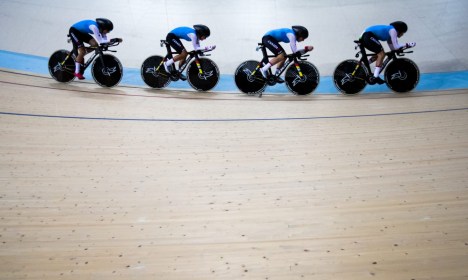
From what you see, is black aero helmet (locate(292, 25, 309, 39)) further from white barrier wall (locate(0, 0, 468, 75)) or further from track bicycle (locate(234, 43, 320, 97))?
white barrier wall (locate(0, 0, 468, 75))

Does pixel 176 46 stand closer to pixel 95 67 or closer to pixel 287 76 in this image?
pixel 95 67

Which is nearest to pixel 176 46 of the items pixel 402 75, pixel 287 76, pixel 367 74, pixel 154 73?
pixel 154 73

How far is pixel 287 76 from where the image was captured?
16.1 ft

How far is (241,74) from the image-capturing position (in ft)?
16.4

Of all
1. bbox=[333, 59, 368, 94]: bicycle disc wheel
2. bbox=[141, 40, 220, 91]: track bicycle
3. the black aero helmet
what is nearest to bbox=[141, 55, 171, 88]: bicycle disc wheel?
bbox=[141, 40, 220, 91]: track bicycle

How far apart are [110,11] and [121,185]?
6.18 metres

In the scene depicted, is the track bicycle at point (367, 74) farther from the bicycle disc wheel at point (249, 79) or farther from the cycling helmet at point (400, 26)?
the bicycle disc wheel at point (249, 79)

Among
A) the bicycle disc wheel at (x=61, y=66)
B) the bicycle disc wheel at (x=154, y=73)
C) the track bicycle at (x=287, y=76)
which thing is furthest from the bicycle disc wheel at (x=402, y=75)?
the bicycle disc wheel at (x=61, y=66)

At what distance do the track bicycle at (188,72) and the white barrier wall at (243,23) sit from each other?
1390 millimetres

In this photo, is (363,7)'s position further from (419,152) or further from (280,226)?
(280,226)

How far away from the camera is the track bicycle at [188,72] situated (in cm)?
506

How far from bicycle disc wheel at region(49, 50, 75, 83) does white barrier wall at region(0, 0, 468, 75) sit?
1441 millimetres

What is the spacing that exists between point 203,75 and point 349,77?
6.22 ft

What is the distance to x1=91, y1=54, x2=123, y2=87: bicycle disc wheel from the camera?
4992 millimetres
